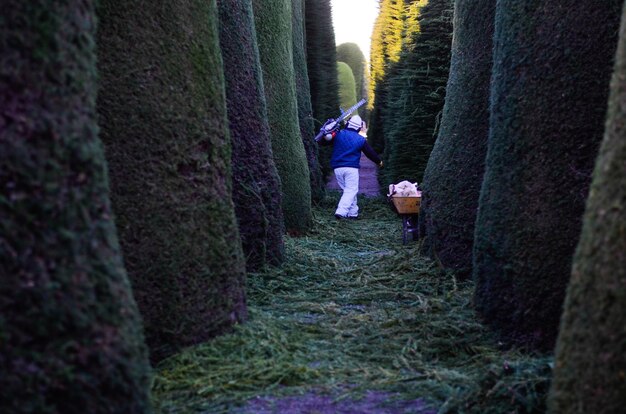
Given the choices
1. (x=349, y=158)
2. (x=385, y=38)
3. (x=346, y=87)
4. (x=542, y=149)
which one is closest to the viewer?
(x=542, y=149)

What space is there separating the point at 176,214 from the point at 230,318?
0.84 metres

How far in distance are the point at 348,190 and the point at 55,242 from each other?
37.3ft

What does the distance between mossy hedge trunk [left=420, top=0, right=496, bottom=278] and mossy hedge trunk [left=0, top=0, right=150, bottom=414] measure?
458 cm

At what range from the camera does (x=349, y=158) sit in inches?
551

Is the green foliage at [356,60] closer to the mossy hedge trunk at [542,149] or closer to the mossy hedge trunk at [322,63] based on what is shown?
the mossy hedge trunk at [322,63]

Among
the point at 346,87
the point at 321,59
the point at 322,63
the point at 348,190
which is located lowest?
the point at 348,190

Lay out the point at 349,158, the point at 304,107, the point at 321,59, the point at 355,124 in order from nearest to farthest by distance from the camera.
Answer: the point at 304,107
the point at 349,158
the point at 355,124
the point at 321,59

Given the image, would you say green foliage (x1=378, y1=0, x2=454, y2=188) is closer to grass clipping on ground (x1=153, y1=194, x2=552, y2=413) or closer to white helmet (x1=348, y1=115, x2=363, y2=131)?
white helmet (x1=348, y1=115, x2=363, y2=131)

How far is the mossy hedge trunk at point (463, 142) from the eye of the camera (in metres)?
6.78

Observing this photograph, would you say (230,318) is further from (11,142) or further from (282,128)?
(282,128)

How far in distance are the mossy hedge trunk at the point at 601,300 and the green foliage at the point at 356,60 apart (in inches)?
1270

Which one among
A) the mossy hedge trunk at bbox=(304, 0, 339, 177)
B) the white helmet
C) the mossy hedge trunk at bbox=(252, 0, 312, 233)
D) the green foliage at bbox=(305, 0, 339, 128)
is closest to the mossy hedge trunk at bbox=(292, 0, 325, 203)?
the white helmet

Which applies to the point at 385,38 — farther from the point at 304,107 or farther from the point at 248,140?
the point at 248,140

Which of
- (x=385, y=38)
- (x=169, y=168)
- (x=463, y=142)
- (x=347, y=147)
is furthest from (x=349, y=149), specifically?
(x=169, y=168)
